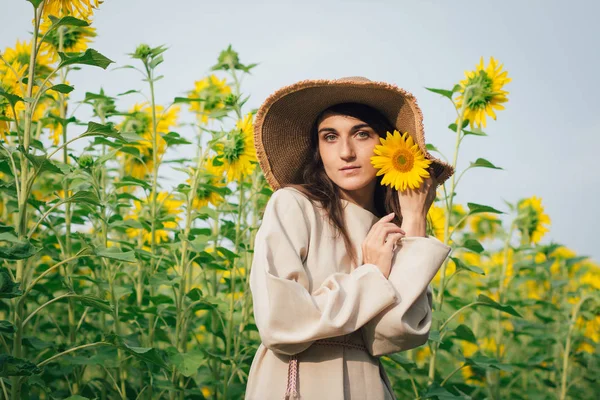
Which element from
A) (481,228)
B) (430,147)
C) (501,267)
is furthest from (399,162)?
(481,228)

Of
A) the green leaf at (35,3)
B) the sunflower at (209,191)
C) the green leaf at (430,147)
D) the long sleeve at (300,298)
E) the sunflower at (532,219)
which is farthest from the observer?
the sunflower at (532,219)

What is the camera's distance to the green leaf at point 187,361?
2512mm

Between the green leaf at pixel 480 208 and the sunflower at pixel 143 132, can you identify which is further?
the sunflower at pixel 143 132

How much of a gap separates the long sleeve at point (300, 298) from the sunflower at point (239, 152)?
1157 mm

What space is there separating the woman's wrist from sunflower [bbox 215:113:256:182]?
1133mm

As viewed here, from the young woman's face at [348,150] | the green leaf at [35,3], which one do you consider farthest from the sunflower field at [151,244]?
the young woman's face at [348,150]

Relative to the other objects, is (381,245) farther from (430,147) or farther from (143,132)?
(143,132)

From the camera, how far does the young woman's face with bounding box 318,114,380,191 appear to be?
1969 mm

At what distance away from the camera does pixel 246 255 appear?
3066 millimetres

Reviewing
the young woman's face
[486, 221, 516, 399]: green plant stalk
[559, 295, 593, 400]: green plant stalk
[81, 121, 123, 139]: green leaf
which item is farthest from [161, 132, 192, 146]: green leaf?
[559, 295, 593, 400]: green plant stalk

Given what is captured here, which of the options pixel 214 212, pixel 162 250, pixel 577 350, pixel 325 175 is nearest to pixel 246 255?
pixel 214 212

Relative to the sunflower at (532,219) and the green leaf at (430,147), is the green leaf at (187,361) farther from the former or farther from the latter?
the sunflower at (532,219)

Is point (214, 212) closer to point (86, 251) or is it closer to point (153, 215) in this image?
point (153, 215)

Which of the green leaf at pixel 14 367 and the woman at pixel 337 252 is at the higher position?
the woman at pixel 337 252
